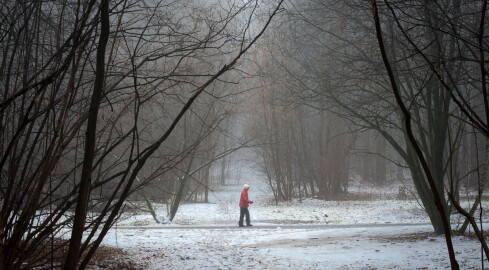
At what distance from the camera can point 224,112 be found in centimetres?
1611

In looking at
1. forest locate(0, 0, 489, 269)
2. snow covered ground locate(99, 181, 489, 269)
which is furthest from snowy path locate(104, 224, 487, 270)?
forest locate(0, 0, 489, 269)

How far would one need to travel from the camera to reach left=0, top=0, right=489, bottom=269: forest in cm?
177

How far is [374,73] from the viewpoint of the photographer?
9359 mm

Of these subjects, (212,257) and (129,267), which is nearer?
(129,267)

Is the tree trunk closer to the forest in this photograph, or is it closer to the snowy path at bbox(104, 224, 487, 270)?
the forest

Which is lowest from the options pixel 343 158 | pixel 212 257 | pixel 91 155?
pixel 212 257

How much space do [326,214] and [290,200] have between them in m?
7.23

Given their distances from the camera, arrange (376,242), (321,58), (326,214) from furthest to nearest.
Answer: (326,214) → (321,58) → (376,242)

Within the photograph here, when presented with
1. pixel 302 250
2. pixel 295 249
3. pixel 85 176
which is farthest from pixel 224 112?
pixel 85 176

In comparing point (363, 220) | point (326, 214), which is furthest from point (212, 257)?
point (326, 214)

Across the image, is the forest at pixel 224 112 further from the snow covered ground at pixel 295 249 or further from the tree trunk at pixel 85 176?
the snow covered ground at pixel 295 249

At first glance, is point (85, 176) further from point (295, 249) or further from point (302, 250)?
point (295, 249)

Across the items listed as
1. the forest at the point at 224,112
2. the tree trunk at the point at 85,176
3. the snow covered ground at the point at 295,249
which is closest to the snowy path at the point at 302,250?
the snow covered ground at the point at 295,249

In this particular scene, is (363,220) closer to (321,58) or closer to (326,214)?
(326,214)
